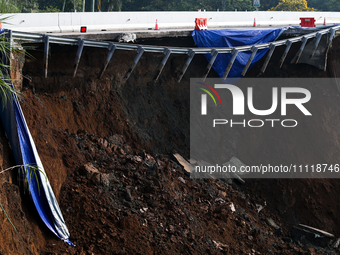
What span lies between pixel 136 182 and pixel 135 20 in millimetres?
9507

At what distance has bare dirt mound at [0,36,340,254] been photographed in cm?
795

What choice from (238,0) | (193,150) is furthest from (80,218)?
(238,0)

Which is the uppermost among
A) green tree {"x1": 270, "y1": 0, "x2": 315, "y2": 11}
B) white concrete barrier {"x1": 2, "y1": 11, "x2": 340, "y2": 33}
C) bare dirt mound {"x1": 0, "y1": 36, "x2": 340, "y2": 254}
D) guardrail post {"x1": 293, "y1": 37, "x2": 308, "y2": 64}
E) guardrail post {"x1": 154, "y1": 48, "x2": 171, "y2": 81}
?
green tree {"x1": 270, "y1": 0, "x2": 315, "y2": 11}

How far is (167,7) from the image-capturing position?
115ft

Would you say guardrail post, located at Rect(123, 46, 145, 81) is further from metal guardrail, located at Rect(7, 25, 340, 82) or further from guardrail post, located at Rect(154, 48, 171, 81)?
guardrail post, located at Rect(154, 48, 171, 81)

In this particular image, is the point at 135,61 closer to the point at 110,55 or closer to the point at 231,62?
the point at 110,55

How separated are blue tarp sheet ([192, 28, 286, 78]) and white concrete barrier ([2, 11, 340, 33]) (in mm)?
3149

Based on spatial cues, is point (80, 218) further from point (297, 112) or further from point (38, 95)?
point (297, 112)

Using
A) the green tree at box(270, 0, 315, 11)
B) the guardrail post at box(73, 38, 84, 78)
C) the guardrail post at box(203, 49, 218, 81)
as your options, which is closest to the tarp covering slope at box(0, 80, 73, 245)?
the guardrail post at box(73, 38, 84, 78)

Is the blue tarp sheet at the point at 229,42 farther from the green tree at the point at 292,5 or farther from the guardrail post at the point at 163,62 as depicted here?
the green tree at the point at 292,5

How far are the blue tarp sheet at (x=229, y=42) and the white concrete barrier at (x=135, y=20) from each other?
3.15 meters

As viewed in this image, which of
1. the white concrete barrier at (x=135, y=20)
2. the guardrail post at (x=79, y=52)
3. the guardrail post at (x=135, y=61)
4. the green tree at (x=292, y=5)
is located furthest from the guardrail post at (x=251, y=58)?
the green tree at (x=292, y=5)

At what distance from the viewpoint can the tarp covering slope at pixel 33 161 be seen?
24.6 ft

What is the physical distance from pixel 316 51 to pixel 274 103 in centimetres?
326
